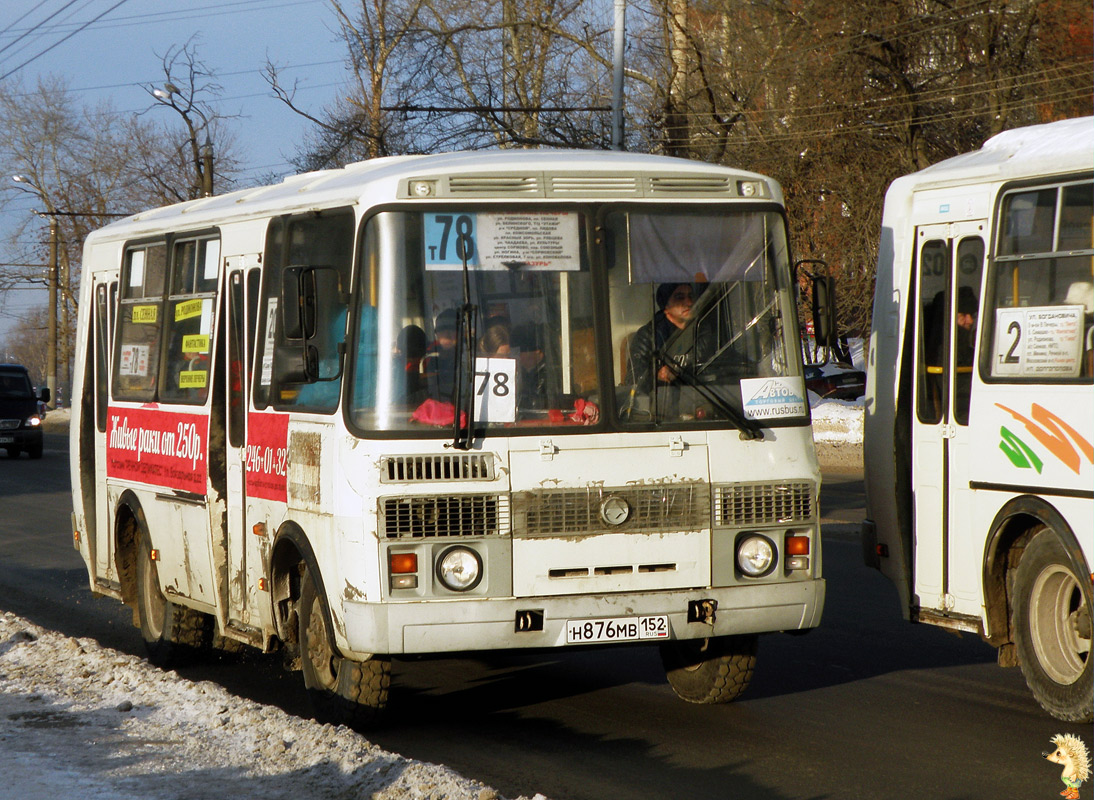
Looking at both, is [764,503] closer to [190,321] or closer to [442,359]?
[442,359]

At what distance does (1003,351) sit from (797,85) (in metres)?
22.7

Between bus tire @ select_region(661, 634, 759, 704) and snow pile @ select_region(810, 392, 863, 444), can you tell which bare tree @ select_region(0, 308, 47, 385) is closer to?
snow pile @ select_region(810, 392, 863, 444)

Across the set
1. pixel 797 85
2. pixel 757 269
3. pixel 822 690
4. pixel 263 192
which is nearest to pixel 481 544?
pixel 757 269

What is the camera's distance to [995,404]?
24.1ft

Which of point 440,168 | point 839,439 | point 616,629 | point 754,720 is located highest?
point 440,168

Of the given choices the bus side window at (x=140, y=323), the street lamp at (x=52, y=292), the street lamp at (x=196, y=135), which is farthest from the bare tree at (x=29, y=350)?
the bus side window at (x=140, y=323)

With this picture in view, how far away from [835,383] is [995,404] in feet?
103

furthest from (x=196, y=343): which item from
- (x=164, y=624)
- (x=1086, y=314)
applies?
(x=1086, y=314)

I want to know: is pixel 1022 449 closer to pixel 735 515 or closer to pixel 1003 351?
pixel 1003 351

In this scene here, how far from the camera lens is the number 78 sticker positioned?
21.8ft

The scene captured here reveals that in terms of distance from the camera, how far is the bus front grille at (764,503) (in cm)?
684

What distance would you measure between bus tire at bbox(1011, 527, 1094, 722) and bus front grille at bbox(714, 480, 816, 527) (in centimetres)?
114
